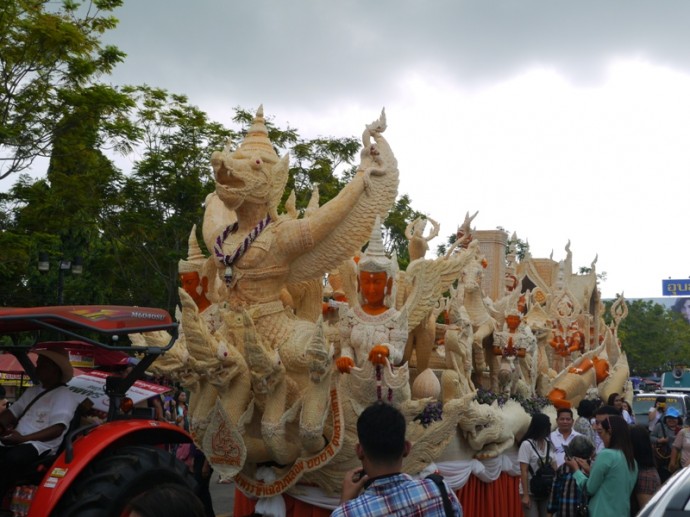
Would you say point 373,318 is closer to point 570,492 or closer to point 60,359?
point 570,492

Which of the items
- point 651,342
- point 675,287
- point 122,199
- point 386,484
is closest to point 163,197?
point 122,199

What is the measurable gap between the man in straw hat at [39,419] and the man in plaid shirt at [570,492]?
11.0 feet

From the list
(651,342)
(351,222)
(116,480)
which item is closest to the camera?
(116,480)

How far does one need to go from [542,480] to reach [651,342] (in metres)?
49.3

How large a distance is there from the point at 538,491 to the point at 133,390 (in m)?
3.45

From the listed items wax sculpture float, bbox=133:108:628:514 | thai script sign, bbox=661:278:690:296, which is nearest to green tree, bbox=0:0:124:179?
wax sculpture float, bbox=133:108:628:514

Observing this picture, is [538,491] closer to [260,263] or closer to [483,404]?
[483,404]

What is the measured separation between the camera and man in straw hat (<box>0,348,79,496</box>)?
4.99m

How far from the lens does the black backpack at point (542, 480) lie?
6934 mm

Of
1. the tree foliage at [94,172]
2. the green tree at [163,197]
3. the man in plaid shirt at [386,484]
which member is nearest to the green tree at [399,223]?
the tree foliage at [94,172]

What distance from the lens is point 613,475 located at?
203 inches

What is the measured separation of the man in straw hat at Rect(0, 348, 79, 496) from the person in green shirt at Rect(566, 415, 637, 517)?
11.0ft

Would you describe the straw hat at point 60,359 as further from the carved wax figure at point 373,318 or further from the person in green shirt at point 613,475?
the person in green shirt at point 613,475

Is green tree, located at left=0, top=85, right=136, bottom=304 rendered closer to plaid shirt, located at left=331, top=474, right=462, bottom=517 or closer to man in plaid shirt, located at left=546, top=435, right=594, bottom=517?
man in plaid shirt, located at left=546, top=435, right=594, bottom=517
